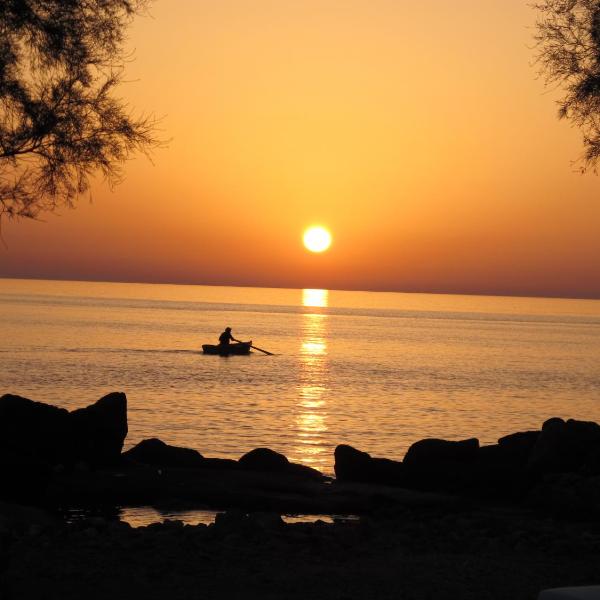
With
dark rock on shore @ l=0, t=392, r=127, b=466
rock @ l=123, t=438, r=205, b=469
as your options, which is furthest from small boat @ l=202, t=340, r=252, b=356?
dark rock on shore @ l=0, t=392, r=127, b=466

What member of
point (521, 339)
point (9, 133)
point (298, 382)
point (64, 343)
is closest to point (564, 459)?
point (9, 133)

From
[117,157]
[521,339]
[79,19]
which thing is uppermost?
[79,19]

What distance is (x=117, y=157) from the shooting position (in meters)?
17.9

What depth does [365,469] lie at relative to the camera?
2284cm

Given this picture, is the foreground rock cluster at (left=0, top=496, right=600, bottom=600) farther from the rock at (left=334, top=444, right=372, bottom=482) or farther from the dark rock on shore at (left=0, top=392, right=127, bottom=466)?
the dark rock on shore at (left=0, top=392, right=127, bottom=466)

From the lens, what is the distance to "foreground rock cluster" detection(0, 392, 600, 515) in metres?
20.3

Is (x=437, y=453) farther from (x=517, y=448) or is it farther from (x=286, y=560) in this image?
(x=286, y=560)

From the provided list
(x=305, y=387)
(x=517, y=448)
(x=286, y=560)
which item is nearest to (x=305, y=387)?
(x=305, y=387)

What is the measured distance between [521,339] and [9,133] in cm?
13952

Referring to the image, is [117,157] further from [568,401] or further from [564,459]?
[568,401]

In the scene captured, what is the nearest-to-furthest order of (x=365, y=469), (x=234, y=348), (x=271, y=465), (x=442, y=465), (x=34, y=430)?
(x=442, y=465) < (x=365, y=469) < (x=34, y=430) < (x=271, y=465) < (x=234, y=348)

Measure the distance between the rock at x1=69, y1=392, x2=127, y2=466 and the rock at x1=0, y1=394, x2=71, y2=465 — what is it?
1.04 ft

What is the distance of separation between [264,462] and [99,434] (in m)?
4.04

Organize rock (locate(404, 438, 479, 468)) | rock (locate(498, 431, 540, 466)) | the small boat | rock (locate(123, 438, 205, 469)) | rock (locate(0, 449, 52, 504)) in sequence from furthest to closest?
1. the small boat
2. rock (locate(498, 431, 540, 466))
3. rock (locate(123, 438, 205, 469))
4. rock (locate(404, 438, 479, 468))
5. rock (locate(0, 449, 52, 504))
